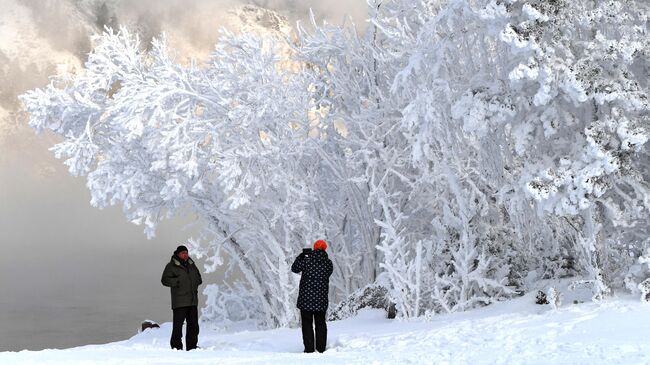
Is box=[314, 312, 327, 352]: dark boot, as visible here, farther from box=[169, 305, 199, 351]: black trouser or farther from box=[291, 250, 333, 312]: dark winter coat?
box=[169, 305, 199, 351]: black trouser

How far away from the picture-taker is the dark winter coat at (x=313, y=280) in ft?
31.2

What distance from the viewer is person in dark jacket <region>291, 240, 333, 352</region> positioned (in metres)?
9.50

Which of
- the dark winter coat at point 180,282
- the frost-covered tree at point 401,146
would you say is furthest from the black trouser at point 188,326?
the frost-covered tree at point 401,146

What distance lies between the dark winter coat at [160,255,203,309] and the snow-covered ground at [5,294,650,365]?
0.67 meters

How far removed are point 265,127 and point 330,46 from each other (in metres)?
2.60

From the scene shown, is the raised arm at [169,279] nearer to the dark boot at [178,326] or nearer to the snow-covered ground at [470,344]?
the dark boot at [178,326]

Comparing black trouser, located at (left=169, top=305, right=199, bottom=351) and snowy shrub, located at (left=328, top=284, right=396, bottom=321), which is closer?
black trouser, located at (left=169, top=305, right=199, bottom=351)

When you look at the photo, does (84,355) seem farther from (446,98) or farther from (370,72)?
(370,72)

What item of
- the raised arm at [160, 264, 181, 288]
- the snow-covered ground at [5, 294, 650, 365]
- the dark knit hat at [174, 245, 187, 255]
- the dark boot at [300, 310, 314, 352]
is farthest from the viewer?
the dark knit hat at [174, 245, 187, 255]

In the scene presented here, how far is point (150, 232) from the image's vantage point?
1955 centimetres

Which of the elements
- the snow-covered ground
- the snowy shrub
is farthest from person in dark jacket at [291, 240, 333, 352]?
the snowy shrub

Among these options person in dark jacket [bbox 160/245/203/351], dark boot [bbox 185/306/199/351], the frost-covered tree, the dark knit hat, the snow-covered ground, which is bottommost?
the snow-covered ground

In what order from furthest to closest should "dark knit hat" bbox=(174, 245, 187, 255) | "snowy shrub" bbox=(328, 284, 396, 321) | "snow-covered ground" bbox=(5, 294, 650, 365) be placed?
1. "snowy shrub" bbox=(328, 284, 396, 321)
2. "dark knit hat" bbox=(174, 245, 187, 255)
3. "snow-covered ground" bbox=(5, 294, 650, 365)

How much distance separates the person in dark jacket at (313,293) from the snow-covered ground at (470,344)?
0.24 m
